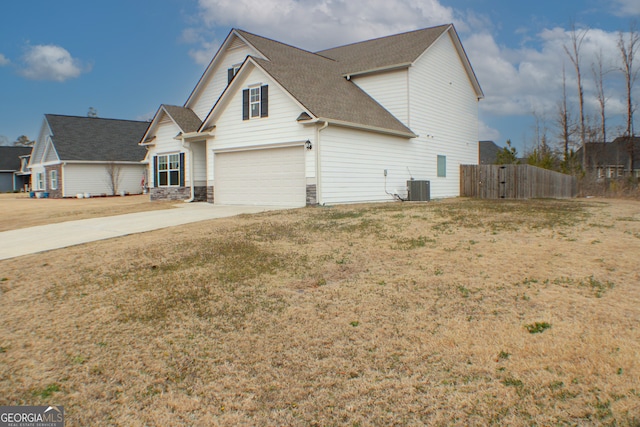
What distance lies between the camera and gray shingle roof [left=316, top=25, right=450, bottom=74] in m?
21.6

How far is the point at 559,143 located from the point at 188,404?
133 feet

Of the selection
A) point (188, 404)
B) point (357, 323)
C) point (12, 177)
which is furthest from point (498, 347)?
point (12, 177)

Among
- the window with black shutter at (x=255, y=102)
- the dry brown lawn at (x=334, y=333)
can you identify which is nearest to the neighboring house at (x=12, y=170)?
the window with black shutter at (x=255, y=102)

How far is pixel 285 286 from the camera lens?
6637 mm

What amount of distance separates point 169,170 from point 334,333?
20.6 metres

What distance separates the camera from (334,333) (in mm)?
4996

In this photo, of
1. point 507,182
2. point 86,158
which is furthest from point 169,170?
point 507,182

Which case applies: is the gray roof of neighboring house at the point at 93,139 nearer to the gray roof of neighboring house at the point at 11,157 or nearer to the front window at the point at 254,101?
the front window at the point at 254,101

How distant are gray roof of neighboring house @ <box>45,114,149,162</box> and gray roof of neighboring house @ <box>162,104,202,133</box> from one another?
13.4 metres

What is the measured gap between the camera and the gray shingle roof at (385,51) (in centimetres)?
2158

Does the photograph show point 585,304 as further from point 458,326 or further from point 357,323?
point 357,323

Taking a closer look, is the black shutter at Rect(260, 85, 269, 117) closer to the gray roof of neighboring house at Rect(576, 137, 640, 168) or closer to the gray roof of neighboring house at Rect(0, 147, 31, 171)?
the gray roof of neighboring house at Rect(576, 137, 640, 168)

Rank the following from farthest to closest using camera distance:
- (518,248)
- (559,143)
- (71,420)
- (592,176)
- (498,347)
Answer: (559,143) < (592,176) < (518,248) < (498,347) < (71,420)

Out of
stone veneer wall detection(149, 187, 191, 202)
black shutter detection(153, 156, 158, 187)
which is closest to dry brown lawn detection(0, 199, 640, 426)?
stone veneer wall detection(149, 187, 191, 202)
